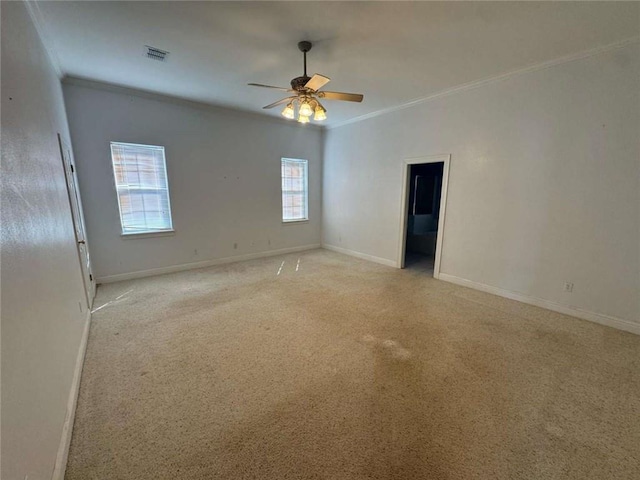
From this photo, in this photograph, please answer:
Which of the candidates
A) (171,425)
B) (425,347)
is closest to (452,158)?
(425,347)

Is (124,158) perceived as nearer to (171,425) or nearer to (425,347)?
(171,425)

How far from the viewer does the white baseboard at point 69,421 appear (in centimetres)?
133

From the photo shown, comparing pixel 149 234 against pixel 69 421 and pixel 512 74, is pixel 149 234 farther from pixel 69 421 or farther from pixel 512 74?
pixel 512 74

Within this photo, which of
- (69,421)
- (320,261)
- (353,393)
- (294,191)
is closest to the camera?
A: (69,421)

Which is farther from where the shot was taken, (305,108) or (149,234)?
(149,234)

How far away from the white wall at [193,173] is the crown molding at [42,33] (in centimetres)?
60

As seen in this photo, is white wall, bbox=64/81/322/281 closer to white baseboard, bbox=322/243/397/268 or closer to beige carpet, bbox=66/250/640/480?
white baseboard, bbox=322/243/397/268

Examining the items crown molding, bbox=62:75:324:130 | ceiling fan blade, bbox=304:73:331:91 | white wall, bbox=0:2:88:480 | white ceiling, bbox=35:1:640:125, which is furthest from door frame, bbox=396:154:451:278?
white wall, bbox=0:2:88:480

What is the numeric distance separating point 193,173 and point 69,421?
12.4 feet

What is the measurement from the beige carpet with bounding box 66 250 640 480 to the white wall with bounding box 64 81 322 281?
1.33 metres

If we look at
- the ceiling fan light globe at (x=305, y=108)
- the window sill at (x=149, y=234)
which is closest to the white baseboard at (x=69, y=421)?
the window sill at (x=149, y=234)

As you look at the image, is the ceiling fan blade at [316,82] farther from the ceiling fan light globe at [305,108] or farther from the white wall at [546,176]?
the white wall at [546,176]

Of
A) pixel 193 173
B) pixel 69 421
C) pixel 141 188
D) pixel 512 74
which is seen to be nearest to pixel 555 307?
pixel 512 74

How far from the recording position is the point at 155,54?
284cm
